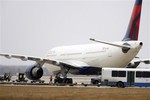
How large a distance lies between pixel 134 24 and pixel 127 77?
999 cm

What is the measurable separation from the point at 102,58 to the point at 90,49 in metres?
3.15

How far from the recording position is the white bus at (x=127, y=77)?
55.8 meters

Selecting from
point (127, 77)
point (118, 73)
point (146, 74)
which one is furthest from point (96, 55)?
point (146, 74)

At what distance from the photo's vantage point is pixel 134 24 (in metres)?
63.8

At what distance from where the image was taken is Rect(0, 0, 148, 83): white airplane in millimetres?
62197

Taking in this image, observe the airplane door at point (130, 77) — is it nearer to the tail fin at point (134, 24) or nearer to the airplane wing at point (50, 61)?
the tail fin at point (134, 24)

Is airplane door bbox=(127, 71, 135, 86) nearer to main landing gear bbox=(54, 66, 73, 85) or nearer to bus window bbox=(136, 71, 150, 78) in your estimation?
bus window bbox=(136, 71, 150, 78)

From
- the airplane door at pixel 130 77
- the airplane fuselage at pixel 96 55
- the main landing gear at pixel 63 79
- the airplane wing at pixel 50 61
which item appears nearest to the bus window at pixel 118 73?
the airplane door at pixel 130 77

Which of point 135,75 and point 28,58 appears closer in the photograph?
point 135,75

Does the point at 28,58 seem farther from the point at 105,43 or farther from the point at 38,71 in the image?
the point at 105,43

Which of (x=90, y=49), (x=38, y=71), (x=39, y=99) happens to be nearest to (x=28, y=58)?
(x=38, y=71)

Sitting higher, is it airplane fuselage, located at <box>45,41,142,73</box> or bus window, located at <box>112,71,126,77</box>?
airplane fuselage, located at <box>45,41,142,73</box>

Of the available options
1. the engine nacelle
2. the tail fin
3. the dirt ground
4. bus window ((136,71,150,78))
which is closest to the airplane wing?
the engine nacelle

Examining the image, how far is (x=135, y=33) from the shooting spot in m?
63.6
